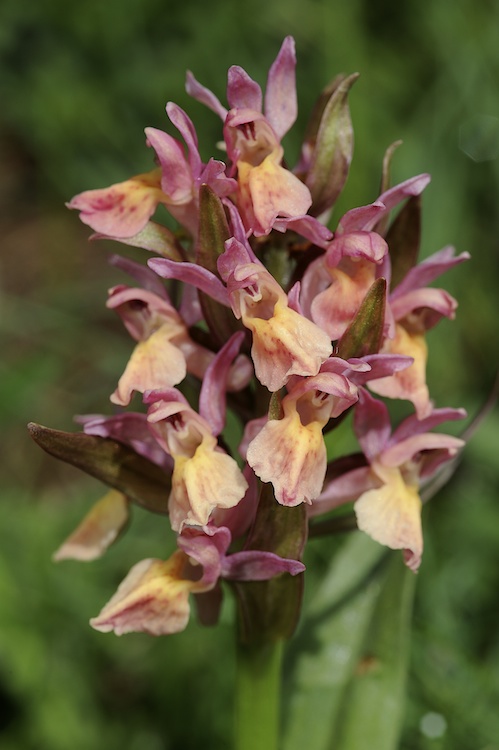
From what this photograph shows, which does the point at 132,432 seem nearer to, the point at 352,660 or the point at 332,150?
the point at 332,150

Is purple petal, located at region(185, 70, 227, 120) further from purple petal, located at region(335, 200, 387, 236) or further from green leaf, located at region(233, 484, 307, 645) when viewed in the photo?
green leaf, located at region(233, 484, 307, 645)

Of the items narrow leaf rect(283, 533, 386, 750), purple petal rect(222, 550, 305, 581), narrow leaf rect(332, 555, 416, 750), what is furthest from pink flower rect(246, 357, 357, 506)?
narrow leaf rect(283, 533, 386, 750)

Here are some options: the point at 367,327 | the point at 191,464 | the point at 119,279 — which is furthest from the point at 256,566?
the point at 119,279

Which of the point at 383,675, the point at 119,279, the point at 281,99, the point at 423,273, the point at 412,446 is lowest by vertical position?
the point at 383,675

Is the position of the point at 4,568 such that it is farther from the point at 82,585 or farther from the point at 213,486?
the point at 213,486

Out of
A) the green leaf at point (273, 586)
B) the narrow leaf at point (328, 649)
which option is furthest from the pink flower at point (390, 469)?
the narrow leaf at point (328, 649)

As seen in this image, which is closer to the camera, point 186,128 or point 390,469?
point 186,128

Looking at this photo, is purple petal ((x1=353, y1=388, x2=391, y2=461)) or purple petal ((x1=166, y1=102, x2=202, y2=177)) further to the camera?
purple petal ((x1=353, y1=388, x2=391, y2=461))
